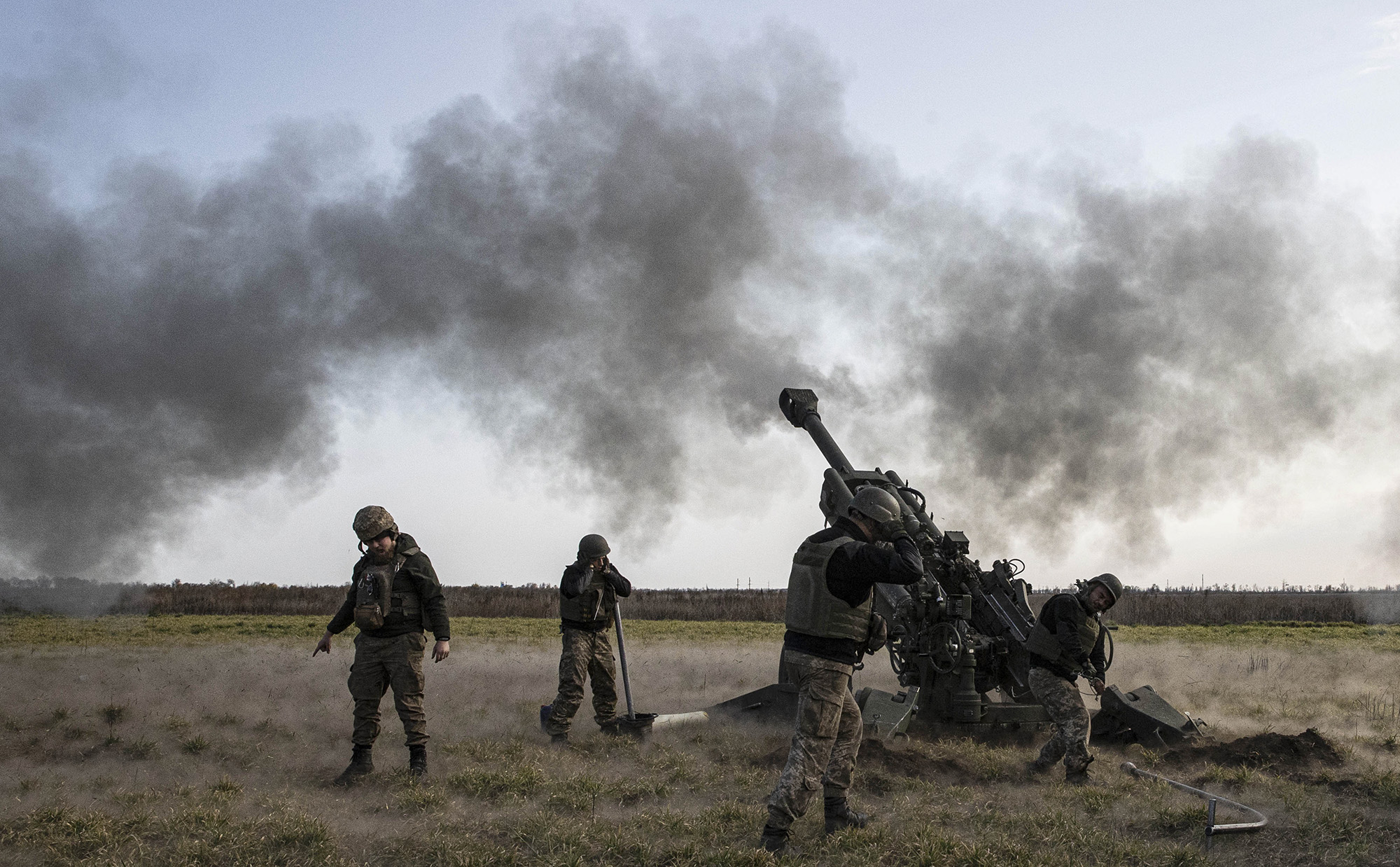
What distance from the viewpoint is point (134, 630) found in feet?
85.9

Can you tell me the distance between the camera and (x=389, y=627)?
8398 millimetres

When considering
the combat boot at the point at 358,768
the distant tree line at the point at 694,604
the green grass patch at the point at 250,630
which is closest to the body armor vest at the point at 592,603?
the combat boot at the point at 358,768

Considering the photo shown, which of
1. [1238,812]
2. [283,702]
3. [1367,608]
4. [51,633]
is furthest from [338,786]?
[1367,608]

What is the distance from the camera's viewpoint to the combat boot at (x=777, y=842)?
607 centimetres

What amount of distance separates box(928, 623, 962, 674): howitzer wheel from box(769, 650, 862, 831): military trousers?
3.71m

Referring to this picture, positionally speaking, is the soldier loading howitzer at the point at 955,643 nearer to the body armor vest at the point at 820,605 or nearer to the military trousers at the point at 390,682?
the body armor vest at the point at 820,605

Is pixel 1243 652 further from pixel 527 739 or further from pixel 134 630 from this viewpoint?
pixel 134 630

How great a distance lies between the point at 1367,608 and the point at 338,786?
42974 mm

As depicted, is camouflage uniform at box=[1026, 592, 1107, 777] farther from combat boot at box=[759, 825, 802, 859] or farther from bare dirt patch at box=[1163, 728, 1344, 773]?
combat boot at box=[759, 825, 802, 859]

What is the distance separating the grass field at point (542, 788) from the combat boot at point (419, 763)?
131 millimetres

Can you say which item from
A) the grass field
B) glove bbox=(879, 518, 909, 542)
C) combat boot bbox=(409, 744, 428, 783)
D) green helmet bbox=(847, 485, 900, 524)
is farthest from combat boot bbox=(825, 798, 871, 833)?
combat boot bbox=(409, 744, 428, 783)

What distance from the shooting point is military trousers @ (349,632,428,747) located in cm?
833

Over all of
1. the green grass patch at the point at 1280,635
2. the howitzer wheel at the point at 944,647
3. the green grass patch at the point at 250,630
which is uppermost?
the howitzer wheel at the point at 944,647

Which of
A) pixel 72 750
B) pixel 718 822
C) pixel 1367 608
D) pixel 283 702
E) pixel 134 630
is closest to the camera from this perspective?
pixel 718 822
